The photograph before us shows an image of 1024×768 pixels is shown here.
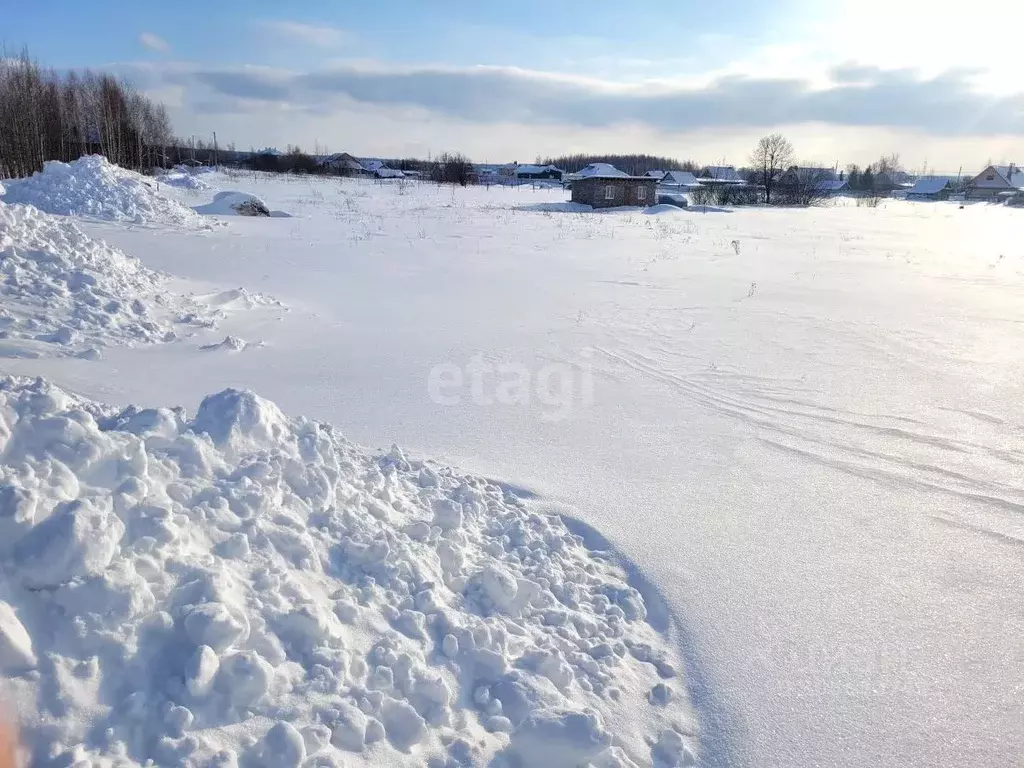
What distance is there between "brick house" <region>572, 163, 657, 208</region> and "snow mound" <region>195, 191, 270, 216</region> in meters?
23.0

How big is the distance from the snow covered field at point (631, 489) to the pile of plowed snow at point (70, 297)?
19cm

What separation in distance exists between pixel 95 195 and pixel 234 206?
5341mm

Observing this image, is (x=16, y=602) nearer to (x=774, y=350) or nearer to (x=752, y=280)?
(x=774, y=350)

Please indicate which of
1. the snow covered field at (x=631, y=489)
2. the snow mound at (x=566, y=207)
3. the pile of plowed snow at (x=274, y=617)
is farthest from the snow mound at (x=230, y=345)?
the snow mound at (x=566, y=207)

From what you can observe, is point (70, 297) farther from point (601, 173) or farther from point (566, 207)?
point (601, 173)

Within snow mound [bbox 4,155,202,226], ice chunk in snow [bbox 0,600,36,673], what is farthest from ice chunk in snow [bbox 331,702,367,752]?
snow mound [bbox 4,155,202,226]

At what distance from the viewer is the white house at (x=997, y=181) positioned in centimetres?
7100

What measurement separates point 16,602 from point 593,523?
3427mm

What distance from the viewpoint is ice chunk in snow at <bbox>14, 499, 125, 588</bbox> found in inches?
99.7

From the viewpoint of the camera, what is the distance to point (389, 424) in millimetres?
6270

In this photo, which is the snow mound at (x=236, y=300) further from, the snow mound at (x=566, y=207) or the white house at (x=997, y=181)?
the white house at (x=997, y=181)

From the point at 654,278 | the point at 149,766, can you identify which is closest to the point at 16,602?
the point at 149,766

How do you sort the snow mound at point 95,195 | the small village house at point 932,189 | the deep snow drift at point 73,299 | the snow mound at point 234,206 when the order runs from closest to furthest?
the deep snow drift at point 73,299 < the snow mound at point 95,195 < the snow mound at point 234,206 < the small village house at point 932,189

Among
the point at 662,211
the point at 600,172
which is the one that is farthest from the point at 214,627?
the point at 600,172
